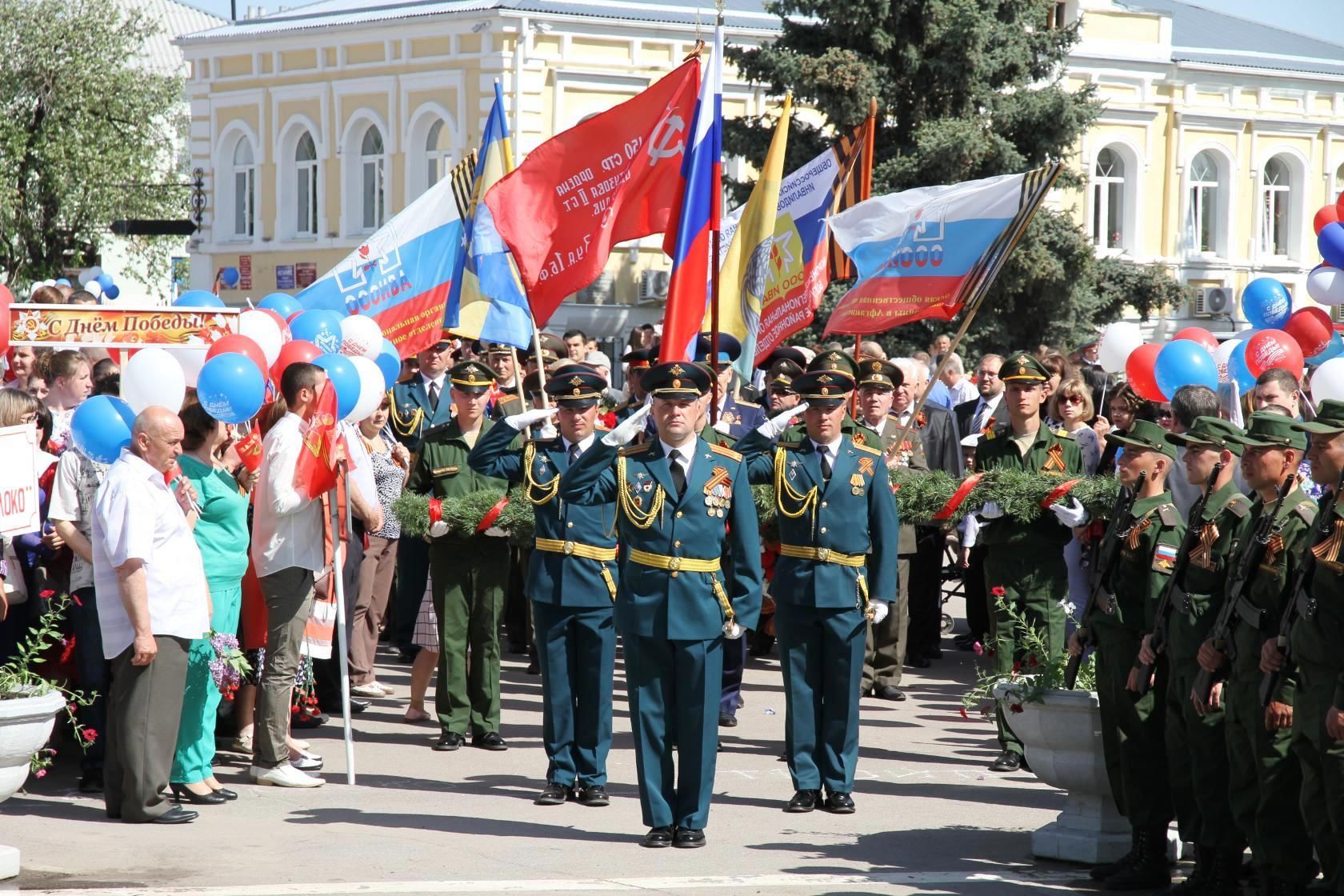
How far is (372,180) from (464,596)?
96.4 feet

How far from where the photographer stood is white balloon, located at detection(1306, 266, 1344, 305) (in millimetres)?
12953

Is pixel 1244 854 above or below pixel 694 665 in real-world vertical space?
below

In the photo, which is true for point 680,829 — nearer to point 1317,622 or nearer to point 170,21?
point 1317,622

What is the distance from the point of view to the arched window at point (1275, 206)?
4050cm

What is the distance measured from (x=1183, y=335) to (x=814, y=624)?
417cm

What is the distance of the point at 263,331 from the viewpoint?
1059 cm

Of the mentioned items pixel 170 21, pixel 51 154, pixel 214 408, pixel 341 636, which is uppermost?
pixel 170 21

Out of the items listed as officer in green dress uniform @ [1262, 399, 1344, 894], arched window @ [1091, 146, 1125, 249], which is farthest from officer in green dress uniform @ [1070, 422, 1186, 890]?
arched window @ [1091, 146, 1125, 249]

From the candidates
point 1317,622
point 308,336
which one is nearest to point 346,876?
point 1317,622

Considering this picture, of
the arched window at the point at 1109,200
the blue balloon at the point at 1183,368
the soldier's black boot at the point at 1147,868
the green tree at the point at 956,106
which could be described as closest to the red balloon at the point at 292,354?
the blue balloon at the point at 1183,368

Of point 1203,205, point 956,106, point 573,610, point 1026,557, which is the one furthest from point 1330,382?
point 1203,205

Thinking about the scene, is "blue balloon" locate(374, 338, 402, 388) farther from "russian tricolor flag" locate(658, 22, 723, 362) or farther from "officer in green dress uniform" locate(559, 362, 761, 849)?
"officer in green dress uniform" locate(559, 362, 761, 849)

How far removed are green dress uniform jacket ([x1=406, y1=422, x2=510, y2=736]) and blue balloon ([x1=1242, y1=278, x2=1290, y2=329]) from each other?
580cm

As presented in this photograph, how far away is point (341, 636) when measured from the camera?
29.7 ft
